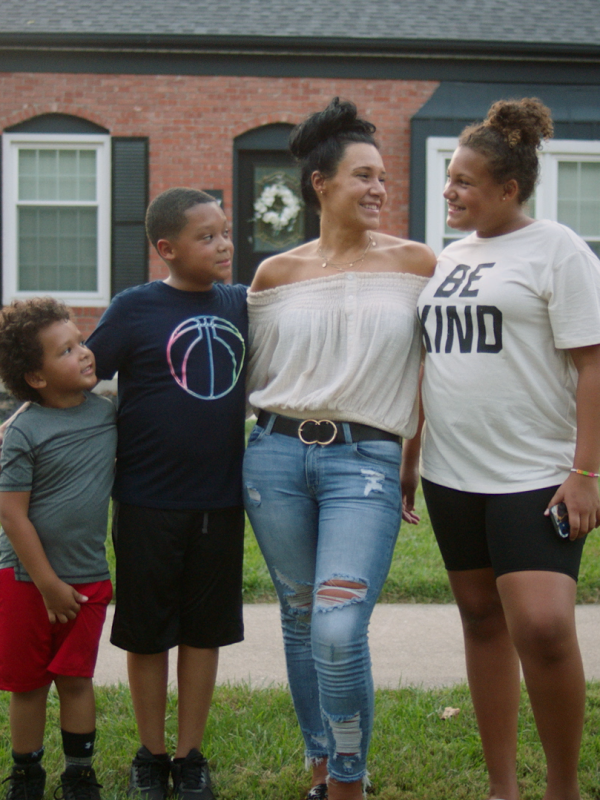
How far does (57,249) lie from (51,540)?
28.4 ft

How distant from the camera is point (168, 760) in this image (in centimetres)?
274

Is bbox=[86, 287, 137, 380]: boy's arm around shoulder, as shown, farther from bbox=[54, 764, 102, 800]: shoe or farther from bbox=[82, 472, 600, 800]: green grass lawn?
bbox=[82, 472, 600, 800]: green grass lawn

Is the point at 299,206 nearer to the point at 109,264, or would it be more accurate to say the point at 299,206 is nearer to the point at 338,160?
the point at 109,264

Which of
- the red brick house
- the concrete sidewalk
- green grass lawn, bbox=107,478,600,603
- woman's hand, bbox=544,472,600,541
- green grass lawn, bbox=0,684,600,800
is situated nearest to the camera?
woman's hand, bbox=544,472,600,541

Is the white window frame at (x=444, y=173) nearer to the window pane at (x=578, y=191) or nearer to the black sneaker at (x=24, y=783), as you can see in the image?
the window pane at (x=578, y=191)

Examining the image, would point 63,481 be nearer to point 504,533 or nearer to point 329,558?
point 329,558

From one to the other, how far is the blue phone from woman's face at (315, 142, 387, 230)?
3.31 feet

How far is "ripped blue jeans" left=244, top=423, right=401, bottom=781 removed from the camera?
7.56 feet

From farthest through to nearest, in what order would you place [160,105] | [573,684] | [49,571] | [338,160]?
[160,105], [338,160], [49,571], [573,684]

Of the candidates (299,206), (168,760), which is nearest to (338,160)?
(168,760)

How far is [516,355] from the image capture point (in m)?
2.35

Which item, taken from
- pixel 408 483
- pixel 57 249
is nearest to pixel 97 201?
pixel 57 249

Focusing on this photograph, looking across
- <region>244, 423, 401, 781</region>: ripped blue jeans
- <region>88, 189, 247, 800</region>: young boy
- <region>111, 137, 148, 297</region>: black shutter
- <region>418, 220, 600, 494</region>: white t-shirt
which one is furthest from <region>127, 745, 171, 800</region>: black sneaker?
<region>111, 137, 148, 297</region>: black shutter

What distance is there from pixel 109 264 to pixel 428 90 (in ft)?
14.4
